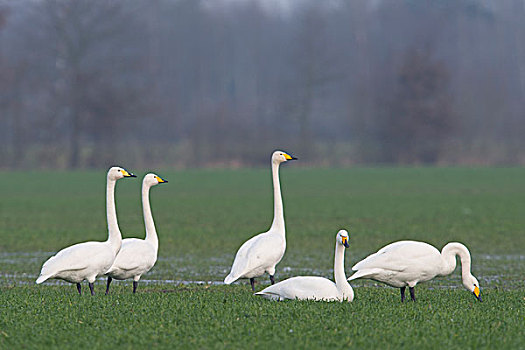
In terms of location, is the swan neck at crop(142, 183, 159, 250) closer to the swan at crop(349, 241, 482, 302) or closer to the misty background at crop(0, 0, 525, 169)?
the swan at crop(349, 241, 482, 302)

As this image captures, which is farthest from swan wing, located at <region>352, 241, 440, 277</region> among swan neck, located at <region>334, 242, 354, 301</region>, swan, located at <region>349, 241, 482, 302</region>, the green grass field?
the green grass field

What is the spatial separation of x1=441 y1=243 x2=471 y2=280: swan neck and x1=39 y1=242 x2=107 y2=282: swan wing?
12.5 feet

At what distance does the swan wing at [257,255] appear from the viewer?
991 centimetres

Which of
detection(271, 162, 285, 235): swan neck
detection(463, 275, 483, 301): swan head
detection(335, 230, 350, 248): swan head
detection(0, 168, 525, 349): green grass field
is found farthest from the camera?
detection(271, 162, 285, 235): swan neck

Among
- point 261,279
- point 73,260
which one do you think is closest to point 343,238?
point 73,260

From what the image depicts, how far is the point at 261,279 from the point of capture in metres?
12.4

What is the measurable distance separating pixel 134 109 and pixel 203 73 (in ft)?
104

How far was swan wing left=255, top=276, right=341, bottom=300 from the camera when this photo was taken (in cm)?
878

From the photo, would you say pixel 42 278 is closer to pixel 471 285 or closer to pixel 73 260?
pixel 73 260

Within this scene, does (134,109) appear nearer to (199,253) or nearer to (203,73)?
(203,73)

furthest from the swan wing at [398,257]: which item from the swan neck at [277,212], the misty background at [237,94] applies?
the misty background at [237,94]

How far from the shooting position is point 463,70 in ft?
276

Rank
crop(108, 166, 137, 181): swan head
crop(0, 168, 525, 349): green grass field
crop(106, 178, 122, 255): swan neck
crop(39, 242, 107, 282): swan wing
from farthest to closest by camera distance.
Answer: crop(108, 166, 137, 181): swan head
crop(106, 178, 122, 255): swan neck
crop(39, 242, 107, 282): swan wing
crop(0, 168, 525, 349): green grass field

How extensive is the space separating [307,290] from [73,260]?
2638mm
